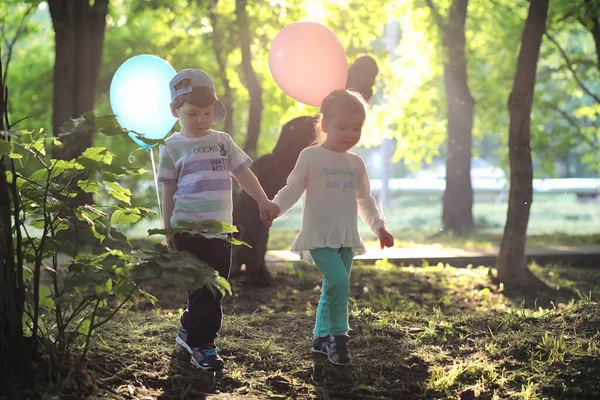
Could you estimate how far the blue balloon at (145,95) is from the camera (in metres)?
4.72

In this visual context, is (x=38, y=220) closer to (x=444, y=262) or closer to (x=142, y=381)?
(x=142, y=381)

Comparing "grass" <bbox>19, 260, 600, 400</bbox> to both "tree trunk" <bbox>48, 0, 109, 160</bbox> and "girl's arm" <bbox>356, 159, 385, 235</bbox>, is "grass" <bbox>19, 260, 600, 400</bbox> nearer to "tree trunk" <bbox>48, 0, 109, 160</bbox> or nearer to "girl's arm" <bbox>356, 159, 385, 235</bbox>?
"girl's arm" <bbox>356, 159, 385, 235</bbox>

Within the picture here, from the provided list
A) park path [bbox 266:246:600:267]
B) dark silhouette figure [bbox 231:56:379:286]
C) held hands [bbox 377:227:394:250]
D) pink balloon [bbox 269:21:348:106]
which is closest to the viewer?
held hands [bbox 377:227:394:250]

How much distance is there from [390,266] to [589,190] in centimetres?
3782

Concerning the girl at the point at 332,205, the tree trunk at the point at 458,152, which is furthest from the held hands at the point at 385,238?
the tree trunk at the point at 458,152

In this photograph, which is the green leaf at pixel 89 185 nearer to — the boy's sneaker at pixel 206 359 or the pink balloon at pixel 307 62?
the boy's sneaker at pixel 206 359

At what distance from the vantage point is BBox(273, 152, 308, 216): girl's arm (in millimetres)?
3953

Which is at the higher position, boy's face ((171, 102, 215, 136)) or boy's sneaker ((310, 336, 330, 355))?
boy's face ((171, 102, 215, 136))

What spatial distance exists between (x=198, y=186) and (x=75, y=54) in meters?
6.55

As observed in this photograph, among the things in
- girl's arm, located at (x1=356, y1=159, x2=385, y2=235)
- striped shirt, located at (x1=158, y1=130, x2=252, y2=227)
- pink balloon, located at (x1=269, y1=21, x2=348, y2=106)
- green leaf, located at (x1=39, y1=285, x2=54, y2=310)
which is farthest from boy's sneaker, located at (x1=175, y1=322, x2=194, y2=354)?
pink balloon, located at (x1=269, y1=21, x2=348, y2=106)

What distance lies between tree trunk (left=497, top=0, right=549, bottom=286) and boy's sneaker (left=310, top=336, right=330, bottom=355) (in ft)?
12.9

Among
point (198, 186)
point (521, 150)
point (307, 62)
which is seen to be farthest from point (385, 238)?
point (521, 150)

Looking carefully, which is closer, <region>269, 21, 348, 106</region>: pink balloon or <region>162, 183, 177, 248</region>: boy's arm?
<region>162, 183, 177, 248</region>: boy's arm

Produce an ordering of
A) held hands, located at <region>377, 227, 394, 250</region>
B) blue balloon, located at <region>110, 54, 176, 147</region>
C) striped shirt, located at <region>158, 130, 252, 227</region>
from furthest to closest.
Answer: blue balloon, located at <region>110, 54, 176, 147</region> → held hands, located at <region>377, 227, 394, 250</region> → striped shirt, located at <region>158, 130, 252, 227</region>
